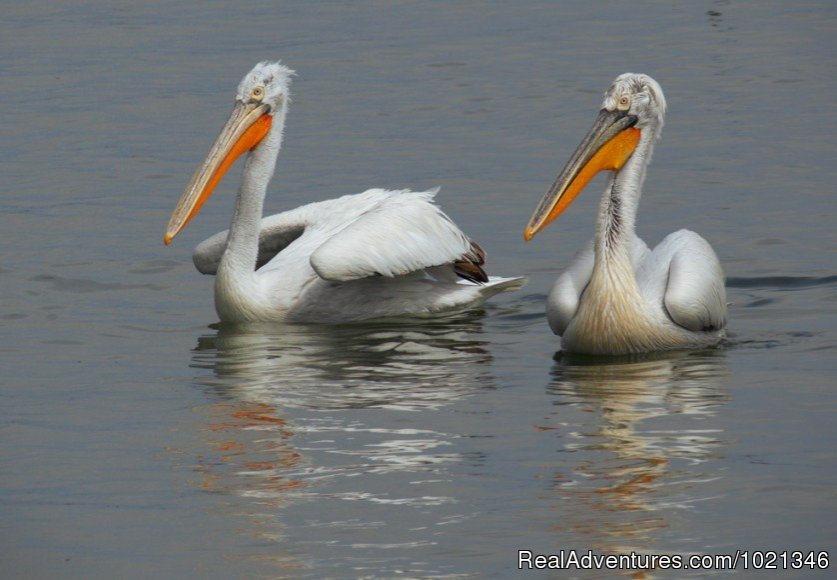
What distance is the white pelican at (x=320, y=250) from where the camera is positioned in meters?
7.67

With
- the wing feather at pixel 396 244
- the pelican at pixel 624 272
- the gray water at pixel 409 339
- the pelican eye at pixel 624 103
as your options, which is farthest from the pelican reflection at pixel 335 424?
the pelican eye at pixel 624 103

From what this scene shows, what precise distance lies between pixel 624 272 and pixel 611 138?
538 millimetres

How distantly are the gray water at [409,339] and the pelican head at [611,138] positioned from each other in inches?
24.6

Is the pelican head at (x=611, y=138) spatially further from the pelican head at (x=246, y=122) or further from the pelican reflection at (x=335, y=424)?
the pelican head at (x=246, y=122)

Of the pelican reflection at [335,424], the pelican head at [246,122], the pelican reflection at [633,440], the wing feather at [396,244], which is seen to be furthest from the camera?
the pelican head at [246,122]

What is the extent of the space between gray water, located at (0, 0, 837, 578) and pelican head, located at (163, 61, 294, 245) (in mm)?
647

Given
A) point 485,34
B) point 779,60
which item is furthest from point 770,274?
point 485,34

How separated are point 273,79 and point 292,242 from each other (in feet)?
2.57

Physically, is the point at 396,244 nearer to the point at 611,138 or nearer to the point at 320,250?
the point at 320,250

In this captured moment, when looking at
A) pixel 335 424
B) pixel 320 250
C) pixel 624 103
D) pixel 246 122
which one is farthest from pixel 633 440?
pixel 246 122

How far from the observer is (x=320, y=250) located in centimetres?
748

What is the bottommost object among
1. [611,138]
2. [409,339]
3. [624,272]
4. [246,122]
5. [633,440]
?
[633,440]

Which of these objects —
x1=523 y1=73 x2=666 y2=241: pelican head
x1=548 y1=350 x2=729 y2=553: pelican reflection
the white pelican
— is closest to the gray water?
x1=548 y1=350 x2=729 y2=553: pelican reflection

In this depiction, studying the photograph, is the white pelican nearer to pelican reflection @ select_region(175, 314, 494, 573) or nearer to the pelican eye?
pelican reflection @ select_region(175, 314, 494, 573)
